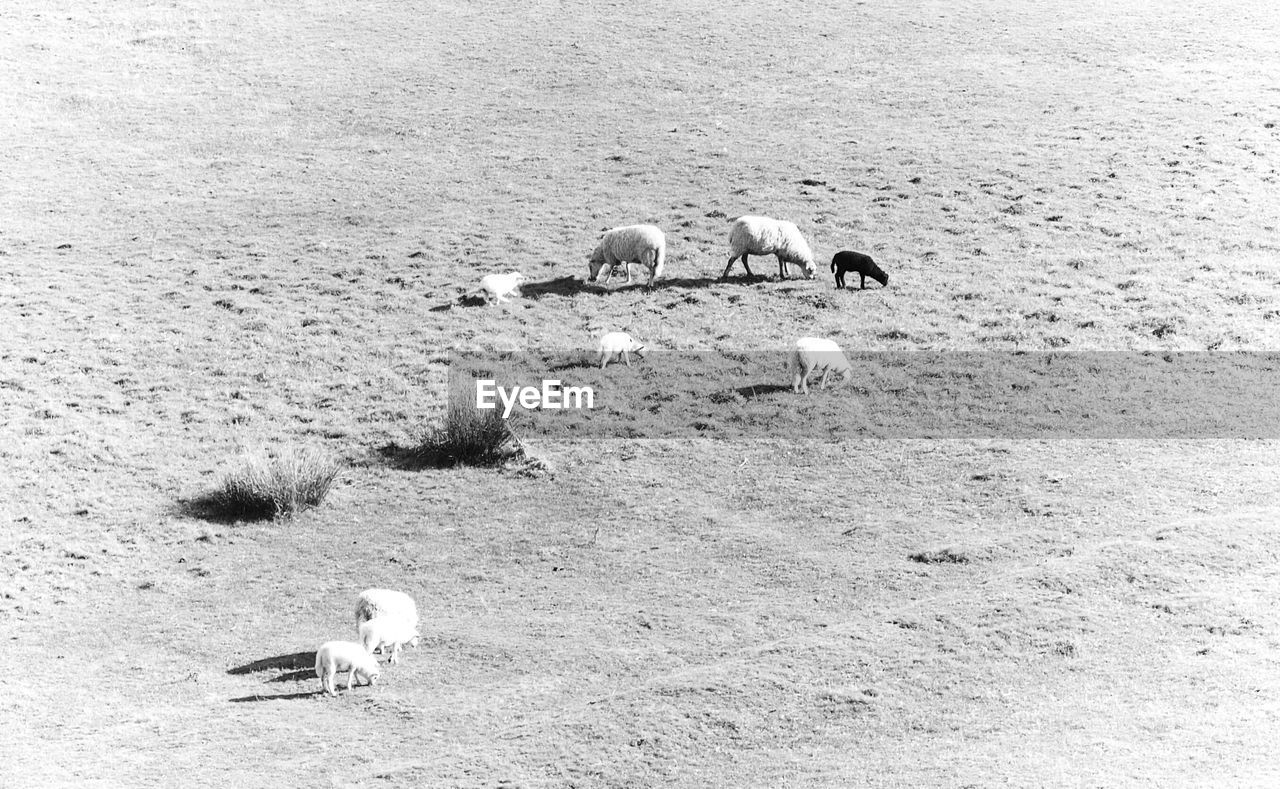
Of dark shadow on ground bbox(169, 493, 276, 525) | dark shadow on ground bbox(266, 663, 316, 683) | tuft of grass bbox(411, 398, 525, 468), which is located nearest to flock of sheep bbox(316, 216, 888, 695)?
dark shadow on ground bbox(266, 663, 316, 683)

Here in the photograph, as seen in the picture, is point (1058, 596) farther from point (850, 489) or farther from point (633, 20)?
point (633, 20)

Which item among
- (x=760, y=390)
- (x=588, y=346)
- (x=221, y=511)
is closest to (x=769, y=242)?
(x=588, y=346)

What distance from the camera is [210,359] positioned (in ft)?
82.7

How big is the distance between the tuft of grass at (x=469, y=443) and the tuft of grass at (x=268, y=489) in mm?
1810

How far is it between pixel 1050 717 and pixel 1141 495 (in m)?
6.96

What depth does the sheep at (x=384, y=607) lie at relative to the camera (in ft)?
50.9

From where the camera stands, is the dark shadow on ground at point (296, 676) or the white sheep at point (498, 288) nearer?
the dark shadow on ground at point (296, 676)

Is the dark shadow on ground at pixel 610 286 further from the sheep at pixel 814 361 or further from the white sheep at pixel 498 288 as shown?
the sheep at pixel 814 361

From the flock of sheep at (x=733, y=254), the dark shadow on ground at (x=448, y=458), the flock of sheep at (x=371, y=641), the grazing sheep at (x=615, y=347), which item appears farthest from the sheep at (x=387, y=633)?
the flock of sheep at (x=733, y=254)

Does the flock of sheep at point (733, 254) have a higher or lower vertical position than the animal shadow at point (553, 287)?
higher

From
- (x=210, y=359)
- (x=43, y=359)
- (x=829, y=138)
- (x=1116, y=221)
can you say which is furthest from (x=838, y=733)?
(x=829, y=138)

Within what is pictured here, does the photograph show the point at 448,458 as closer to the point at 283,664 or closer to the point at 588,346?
the point at 588,346

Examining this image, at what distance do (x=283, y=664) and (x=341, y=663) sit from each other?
4.22 feet

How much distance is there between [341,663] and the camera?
1462cm
